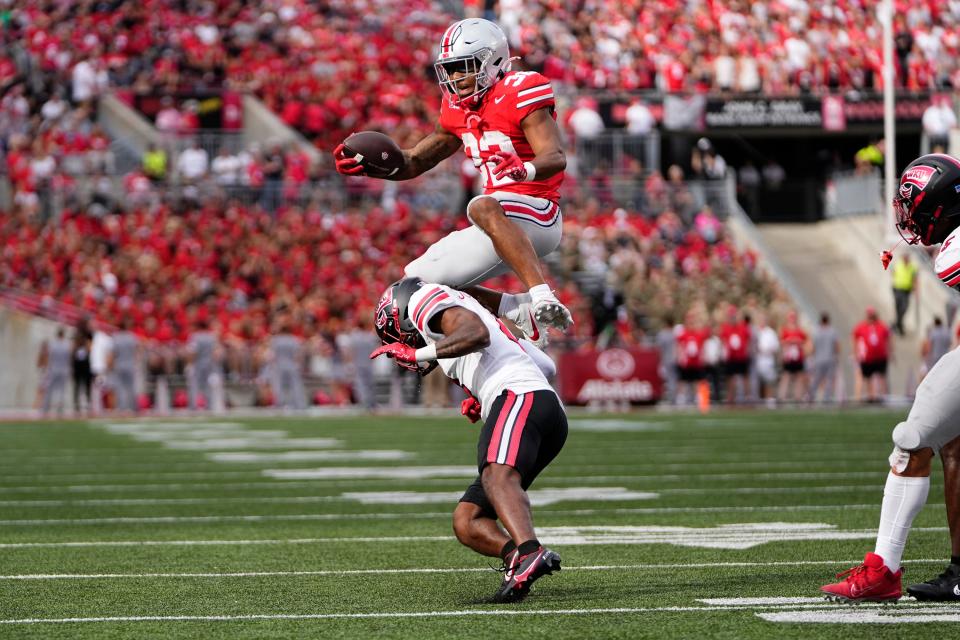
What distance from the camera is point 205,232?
25000 millimetres

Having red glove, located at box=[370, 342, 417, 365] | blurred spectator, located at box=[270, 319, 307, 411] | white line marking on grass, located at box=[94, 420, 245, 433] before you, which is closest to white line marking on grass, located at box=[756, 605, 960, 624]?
red glove, located at box=[370, 342, 417, 365]

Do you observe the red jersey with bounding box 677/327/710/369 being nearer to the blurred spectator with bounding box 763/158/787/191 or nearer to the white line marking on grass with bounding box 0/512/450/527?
the blurred spectator with bounding box 763/158/787/191

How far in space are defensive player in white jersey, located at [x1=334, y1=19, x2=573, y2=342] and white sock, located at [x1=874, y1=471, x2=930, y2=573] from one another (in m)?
→ 1.47

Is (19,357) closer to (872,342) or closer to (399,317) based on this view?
(872,342)

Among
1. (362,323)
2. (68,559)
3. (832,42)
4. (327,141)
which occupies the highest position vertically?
(832,42)

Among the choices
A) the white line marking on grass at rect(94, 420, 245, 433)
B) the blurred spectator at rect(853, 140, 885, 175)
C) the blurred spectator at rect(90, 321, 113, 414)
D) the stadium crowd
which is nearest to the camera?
the white line marking on grass at rect(94, 420, 245, 433)

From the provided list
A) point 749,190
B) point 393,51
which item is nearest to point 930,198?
point 393,51


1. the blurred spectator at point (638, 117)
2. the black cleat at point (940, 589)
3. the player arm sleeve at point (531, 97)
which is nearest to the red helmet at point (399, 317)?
the player arm sleeve at point (531, 97)

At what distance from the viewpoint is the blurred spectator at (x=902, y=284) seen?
2525 centimetres

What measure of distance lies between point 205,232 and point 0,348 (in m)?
3.41

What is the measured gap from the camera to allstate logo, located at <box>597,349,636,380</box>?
22741 mm

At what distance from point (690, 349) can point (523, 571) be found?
17806mm

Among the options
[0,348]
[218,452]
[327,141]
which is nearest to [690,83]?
[327,141]

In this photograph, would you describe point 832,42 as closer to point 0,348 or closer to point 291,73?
point 291,73
